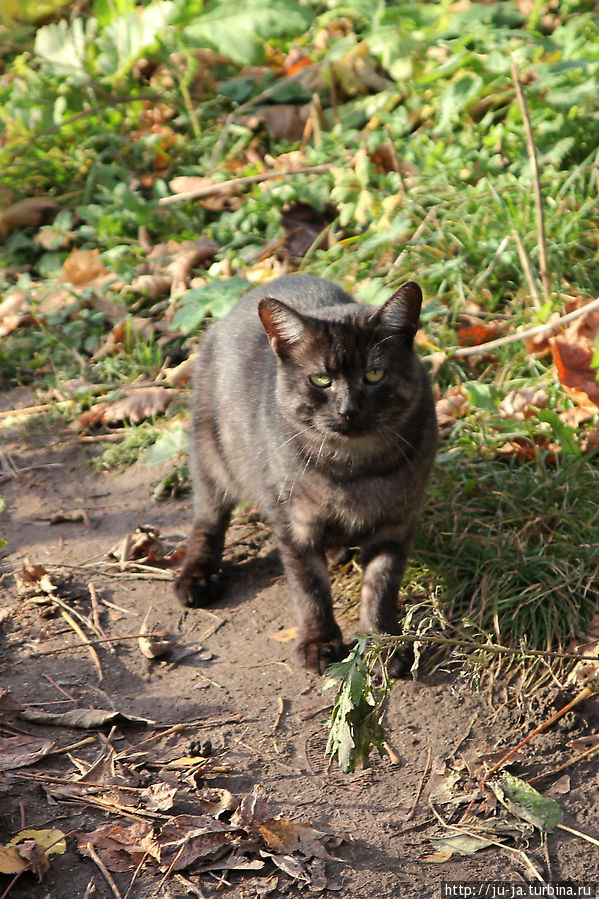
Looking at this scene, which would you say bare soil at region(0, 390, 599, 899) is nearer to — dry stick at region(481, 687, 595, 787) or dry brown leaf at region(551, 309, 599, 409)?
dry stick at region(481, 687, 595, 787)

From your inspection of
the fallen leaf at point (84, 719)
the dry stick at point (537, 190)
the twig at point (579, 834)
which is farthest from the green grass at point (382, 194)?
the fallen leaf at point (84, 719)

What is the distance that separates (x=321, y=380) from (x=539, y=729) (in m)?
1.14

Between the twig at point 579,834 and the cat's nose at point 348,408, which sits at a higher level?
the cat's nose at point 348,408

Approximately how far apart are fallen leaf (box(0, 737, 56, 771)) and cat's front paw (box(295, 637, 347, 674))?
30.5 inches

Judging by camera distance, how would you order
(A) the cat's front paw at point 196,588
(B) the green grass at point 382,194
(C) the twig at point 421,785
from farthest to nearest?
1. (A) the cat's front paw at point 196,588
2. (B) the green grass at point 382,194
3. (C) the twig at point 421,785

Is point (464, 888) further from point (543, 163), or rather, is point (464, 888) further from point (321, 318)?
point (543, 163)

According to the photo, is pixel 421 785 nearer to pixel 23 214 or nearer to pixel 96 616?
pixel 96 616

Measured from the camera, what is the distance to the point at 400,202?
4254mm

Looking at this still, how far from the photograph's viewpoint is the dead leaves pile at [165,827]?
6.75ft

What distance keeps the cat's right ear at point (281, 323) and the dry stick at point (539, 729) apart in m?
1.27

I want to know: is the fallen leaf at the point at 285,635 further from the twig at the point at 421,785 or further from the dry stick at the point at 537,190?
the dry stick at the point at 537,190

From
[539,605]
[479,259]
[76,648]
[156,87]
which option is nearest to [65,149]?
[156,87]

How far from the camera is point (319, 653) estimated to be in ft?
9.20

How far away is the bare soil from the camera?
210cm
